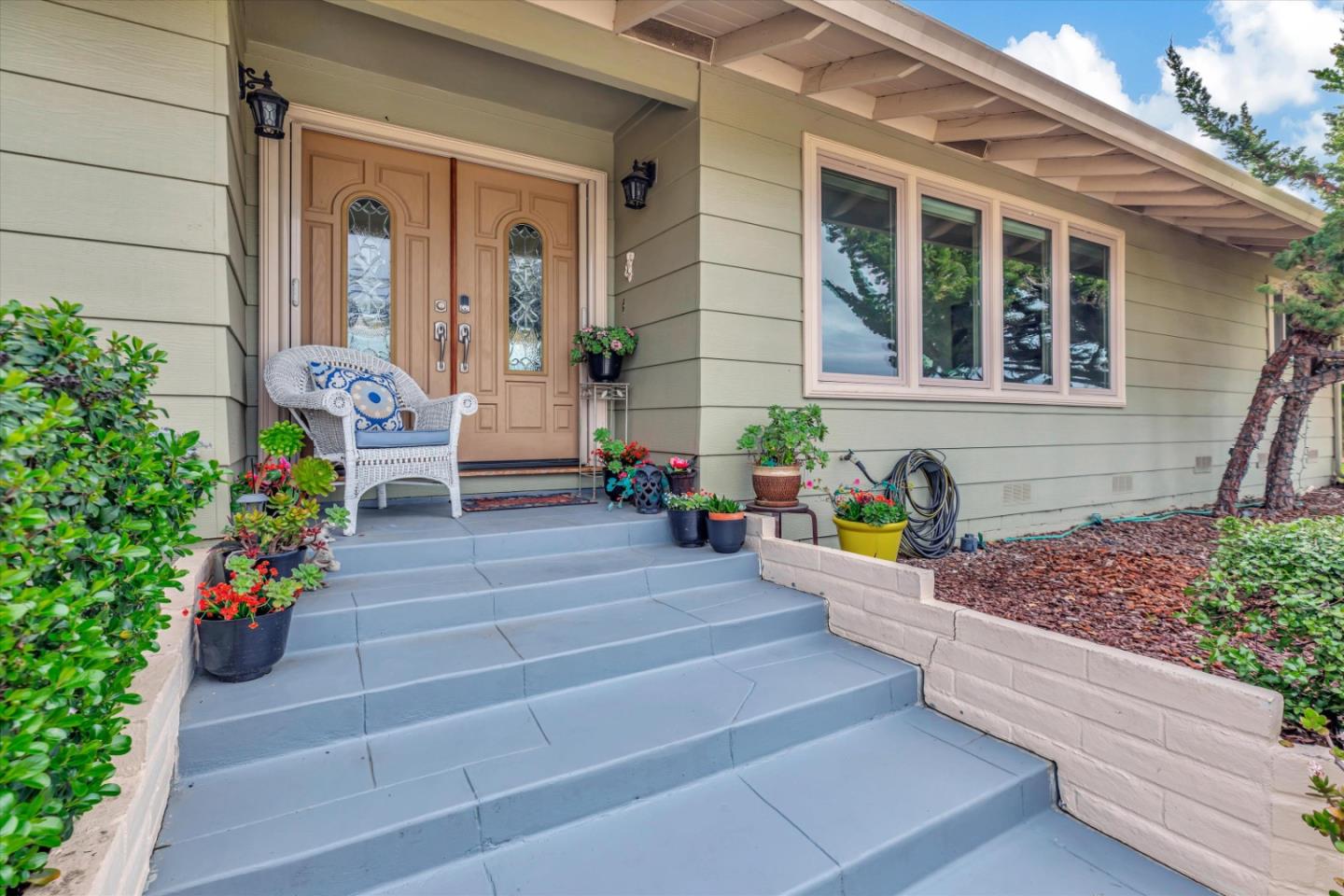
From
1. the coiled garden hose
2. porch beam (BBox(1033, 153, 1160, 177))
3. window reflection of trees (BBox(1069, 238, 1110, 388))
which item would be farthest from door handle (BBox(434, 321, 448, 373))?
window reflection of trees (BBox(1069, 238, 1110, 388))

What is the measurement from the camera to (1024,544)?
4520 mm

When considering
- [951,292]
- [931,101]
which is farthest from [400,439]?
[951,292]

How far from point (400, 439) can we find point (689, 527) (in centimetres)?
150

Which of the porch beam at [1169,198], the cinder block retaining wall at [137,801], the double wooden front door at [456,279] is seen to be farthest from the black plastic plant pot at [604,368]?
the porch beam at [1169,198]

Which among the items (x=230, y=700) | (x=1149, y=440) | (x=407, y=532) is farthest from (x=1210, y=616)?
(x=1149, y=440)

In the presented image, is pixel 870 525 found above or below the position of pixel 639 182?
below

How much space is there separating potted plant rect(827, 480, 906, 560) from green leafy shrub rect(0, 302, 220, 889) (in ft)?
9.71

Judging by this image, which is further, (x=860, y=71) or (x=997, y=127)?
(x=997, y=127)

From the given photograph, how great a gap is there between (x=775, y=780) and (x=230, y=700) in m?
1.51

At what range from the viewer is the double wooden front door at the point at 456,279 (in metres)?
3.56

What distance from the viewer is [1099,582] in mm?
3451

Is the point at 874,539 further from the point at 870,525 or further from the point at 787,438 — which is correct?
the point at 787,438

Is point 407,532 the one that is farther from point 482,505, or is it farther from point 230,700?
point 230,700

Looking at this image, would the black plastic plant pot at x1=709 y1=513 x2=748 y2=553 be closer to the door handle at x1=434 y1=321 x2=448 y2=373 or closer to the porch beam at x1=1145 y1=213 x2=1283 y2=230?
the door handle at x1=434 y1=321 x2=448 y2=373
